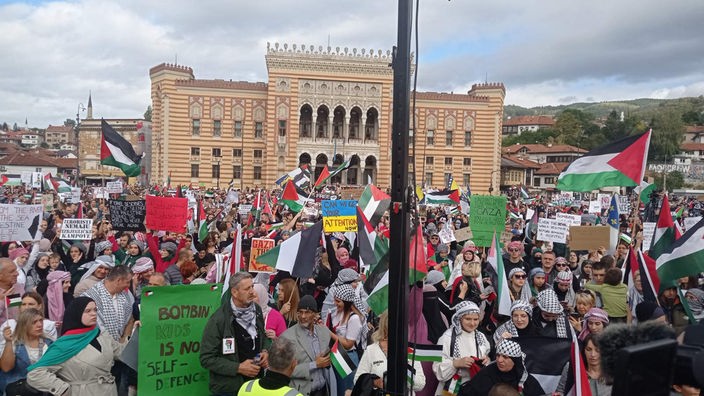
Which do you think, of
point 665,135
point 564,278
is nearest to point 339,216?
point 564,278

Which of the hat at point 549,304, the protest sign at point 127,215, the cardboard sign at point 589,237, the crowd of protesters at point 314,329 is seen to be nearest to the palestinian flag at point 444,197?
the cardboard sign at point 589,237

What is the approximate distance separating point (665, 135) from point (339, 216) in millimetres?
74503

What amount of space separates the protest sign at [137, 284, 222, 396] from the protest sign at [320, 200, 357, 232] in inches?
209

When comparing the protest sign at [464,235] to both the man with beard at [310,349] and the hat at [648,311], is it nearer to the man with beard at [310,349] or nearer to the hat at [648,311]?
the hat at [648,311]

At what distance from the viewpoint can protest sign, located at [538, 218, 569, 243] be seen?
1029 cm

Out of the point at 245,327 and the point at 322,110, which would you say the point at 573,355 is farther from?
the point at 322,110

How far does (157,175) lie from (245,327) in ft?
155

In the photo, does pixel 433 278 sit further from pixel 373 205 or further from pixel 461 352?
pixel 461 352

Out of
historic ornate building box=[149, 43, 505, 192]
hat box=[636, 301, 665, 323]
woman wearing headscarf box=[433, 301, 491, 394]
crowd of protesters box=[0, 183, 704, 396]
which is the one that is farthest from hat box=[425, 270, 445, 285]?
historic ornate building box=[149, 43, 505, 192]

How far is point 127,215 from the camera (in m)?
10.6

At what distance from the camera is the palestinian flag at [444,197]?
18689 millimetres

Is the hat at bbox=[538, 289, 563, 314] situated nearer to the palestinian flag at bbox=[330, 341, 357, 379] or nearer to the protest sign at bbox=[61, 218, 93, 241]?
the palestinian flag at bbox=[330, 341, 357, 379]

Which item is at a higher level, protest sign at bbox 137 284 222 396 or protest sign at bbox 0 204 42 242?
protest sign at bbox 0 204 42 242

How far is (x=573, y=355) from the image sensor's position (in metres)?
4.26
